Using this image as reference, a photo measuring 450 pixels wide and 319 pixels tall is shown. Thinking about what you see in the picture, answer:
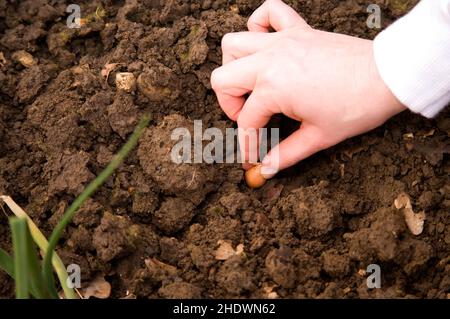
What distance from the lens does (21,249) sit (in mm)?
1011

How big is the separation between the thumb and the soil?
0.07 meters

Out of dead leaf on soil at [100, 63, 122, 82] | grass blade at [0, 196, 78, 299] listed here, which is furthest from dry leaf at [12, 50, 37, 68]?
grass blade at [0, 196, 78, 299]

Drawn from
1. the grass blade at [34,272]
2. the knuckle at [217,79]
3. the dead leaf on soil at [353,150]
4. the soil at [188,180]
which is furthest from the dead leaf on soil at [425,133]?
the grass blade at [34,272]

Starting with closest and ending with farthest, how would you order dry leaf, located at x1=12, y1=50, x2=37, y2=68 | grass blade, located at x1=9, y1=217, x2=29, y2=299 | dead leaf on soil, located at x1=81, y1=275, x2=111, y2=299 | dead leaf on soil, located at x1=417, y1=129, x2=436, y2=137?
grass blade, located at x1=9, y1=217, x2=29, y2=299, dead leaf on soil, located at x1=81, y1=275, x2=111, y2=299, dead leaf on soil, located at x1=417, y1=129, x2=436, y2=137, dry leaf, located at x1=12, y1=50, x2=37, y2=68

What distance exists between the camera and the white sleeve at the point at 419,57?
4.26ft

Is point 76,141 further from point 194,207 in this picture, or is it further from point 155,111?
point 194,207

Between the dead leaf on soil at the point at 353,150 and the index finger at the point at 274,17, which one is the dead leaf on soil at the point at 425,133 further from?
the index finger at the point at 274,17

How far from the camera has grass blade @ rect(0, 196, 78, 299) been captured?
126 centimetres

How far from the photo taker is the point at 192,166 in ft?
4.94

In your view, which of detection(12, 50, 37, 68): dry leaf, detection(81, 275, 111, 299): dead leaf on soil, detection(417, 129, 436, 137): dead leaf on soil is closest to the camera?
detection(81, 275, 111, 299): dead leaf on soil

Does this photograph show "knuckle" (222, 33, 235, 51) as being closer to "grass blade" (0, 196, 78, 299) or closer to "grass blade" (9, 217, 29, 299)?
"grass blade" (0, 196, 78, 299)

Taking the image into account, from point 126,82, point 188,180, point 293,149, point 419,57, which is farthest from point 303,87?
point 126,82
